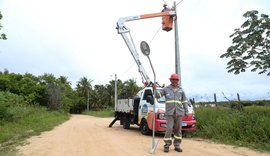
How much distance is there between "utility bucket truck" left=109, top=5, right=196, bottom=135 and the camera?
1313cm

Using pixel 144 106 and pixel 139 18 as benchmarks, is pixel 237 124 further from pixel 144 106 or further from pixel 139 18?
pixel 139 18

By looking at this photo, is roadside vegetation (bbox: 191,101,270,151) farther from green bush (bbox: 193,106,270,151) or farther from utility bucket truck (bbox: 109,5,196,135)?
utility bucket truck (bbox: 109,5,196,135)

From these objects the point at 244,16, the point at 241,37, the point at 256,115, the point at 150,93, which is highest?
the point at 244,16

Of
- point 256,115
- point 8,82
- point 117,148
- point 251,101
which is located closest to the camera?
point 117,148

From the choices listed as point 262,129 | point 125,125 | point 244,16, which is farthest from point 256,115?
point 125,125

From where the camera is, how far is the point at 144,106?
14.6 metres

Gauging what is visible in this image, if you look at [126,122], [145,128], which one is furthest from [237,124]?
[126,122]

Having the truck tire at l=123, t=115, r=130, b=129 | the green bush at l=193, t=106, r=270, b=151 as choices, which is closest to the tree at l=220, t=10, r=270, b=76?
the green bush at l=193, t=106, r=270, b=151

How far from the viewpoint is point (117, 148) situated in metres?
9.29

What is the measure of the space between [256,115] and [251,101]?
2651 millimetres

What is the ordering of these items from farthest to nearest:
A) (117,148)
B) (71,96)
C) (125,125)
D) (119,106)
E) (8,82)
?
(71,96), (8,82), (119,106), (125,125), (117,148)

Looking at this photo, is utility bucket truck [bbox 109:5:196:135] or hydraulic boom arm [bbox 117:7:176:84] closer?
utility bucket truck [bbox 109:5:196:135]

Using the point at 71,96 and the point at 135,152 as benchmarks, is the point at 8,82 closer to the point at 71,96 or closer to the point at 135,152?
the point at 71,96

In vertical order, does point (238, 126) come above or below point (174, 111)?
below
